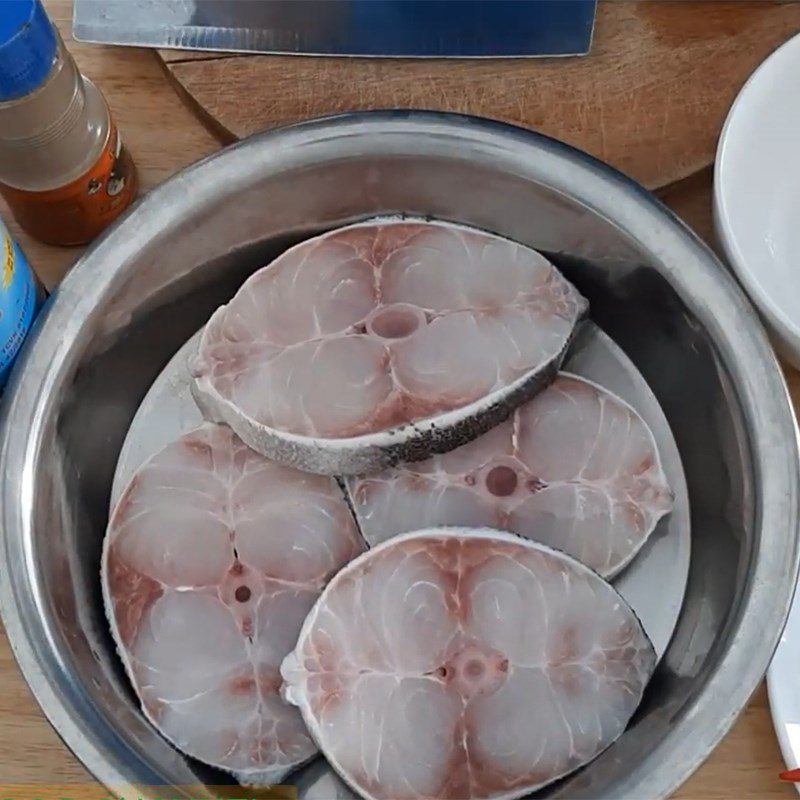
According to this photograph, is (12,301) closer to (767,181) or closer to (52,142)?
(52,142)

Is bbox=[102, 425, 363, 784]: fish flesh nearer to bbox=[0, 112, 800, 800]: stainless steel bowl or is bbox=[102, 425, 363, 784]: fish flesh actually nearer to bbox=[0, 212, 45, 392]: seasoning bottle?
bbox=[0, 112, 800, 800]: stainless steel bowl

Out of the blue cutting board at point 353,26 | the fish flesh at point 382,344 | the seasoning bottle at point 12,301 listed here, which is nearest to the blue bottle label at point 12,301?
the seasoning bottle at point 12,301

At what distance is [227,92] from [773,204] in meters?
0.46

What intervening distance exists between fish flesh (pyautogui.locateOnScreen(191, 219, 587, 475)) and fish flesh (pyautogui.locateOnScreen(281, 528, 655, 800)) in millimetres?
84

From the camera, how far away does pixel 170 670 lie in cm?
79

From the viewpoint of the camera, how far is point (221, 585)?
80 cm

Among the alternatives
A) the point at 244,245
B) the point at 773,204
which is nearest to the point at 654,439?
the point at 773,204

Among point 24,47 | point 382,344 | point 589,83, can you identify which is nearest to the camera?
point 24,47

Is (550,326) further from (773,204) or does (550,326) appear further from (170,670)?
(170,670)

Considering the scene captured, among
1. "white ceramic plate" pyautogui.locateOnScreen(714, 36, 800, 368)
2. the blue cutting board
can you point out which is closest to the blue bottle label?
the blue cutting board

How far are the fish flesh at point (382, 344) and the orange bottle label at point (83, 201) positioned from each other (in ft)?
0.47

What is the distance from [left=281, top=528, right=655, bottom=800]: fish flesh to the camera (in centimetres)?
74

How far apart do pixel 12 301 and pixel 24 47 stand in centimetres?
17

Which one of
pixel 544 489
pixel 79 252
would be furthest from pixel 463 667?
pixel 79 252
